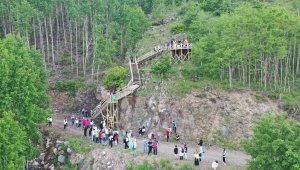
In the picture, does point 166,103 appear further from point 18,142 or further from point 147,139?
point 18,142

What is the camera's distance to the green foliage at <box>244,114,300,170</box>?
32.4m

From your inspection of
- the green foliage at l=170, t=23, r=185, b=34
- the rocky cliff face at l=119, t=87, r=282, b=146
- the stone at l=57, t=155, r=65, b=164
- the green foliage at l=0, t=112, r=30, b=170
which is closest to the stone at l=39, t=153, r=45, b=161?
the stone at l=57, t=155, r=65, b=164

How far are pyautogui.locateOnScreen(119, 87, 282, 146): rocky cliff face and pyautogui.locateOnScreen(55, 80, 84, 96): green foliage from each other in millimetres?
13283

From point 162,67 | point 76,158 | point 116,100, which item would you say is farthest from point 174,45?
point 76,158

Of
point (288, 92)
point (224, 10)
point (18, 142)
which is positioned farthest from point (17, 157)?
point (224, 10)

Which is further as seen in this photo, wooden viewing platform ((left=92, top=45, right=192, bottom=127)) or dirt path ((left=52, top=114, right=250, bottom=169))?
wooden viewing platform ((left=92, top=45, right=192, bottom=127))

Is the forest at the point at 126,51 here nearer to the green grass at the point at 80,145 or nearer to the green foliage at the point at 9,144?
the green foliage at the point at 9,144

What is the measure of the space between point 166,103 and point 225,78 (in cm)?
832

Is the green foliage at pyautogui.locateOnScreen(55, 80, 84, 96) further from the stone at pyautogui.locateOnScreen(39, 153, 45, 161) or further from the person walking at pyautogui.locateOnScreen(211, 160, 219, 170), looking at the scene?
the person walking at pyautogui.locateOnScreen(211, 160, 219, 170)

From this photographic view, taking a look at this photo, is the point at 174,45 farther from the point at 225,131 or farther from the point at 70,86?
the point at 225,131

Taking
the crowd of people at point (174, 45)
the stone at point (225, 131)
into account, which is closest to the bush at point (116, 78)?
the crowd of people at point (174, 45)

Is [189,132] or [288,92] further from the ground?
[288,92]

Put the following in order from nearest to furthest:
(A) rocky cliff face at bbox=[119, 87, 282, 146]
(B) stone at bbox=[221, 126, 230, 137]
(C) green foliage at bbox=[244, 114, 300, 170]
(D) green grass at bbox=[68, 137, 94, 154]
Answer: (C) green foliage at bbox=[244, 114, 300, 170] → (D) green grass at bbox=[68, 137, 94, 154] → (B) stone at bbox=[221, 126, 230, 137] → (A) rocky cliff face at bbox=[119, 87, 282, 146]

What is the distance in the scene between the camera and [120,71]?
185 ft
